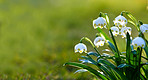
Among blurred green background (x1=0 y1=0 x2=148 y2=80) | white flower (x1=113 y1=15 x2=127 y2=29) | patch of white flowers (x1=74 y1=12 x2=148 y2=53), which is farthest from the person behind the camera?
blurred green background (x1=0 y1=0 x2=148 y2=80)

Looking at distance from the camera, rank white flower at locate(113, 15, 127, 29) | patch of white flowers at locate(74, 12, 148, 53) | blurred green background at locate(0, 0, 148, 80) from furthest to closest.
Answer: blurred green background at locate(0, 0, 148, 80) → white flower at locate(113, 15, 127, 29) → patch of white flowers at locate(74, 12, 148, 53)

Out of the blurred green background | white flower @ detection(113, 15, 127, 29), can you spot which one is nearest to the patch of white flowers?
white flower @ detection(113, 15, 127, 29)

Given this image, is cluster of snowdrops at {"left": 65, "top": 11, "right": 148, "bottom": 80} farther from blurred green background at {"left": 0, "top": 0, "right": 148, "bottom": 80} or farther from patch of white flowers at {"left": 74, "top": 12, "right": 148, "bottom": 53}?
blurred green background at {"left": 0, "top": 0, "right": 148, "bottom": 80}

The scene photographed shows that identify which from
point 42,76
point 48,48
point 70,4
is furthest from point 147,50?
point 70,4

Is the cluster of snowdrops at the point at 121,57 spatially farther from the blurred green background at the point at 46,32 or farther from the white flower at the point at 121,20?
the blurred green background at the point at 46,32

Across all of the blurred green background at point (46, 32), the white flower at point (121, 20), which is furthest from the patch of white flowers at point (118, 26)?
the blurred green background at point (46, 32)

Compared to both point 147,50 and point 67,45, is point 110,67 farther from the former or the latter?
point 67,45

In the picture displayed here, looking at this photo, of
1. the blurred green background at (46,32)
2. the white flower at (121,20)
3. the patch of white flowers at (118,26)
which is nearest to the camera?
the patch of white flowers at (118,26)

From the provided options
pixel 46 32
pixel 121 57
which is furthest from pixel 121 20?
pixel 46 32
